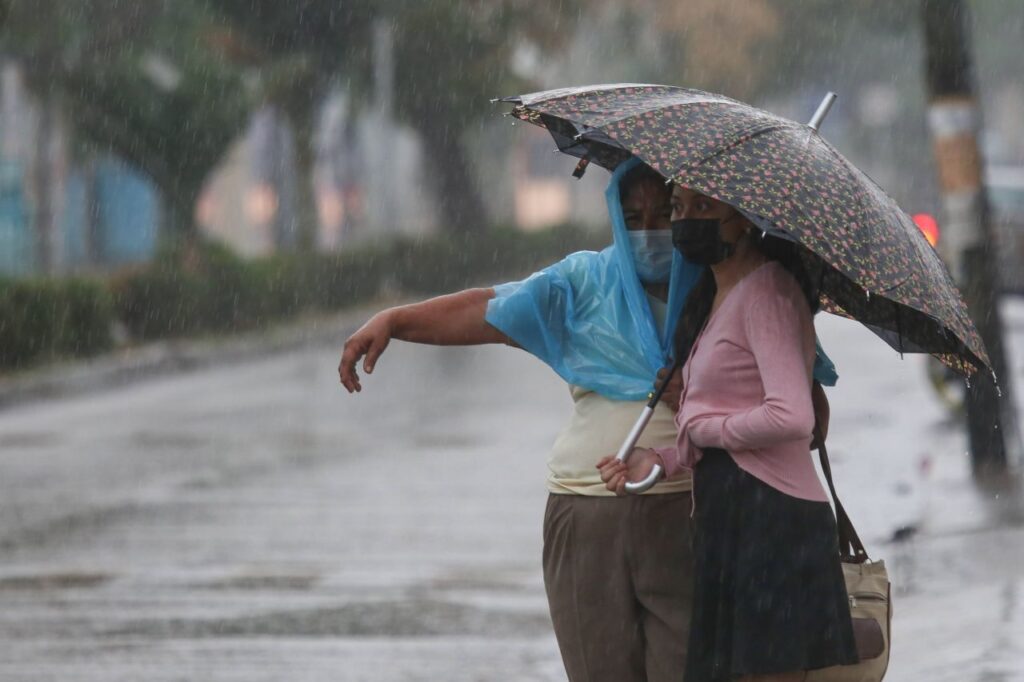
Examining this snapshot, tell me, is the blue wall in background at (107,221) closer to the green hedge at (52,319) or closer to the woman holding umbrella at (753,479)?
the green hedge at (52,319)

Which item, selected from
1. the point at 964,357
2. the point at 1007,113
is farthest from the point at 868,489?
the point at 1007,113

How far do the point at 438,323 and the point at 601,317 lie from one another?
1.21 ft

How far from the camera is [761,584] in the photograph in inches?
156

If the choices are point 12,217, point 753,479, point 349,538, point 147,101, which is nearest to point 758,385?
point 753,479

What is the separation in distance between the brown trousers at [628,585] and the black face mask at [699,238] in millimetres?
558

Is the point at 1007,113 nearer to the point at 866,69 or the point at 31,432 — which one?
the point at 866,69

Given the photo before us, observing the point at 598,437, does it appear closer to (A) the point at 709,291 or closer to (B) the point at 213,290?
(A) the point at 709,291

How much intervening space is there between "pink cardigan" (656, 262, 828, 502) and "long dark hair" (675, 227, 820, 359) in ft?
0.31

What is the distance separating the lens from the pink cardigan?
154 inches

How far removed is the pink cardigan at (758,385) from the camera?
392 centimetres

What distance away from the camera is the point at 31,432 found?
15.7 meters

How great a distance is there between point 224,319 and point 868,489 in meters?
16.0

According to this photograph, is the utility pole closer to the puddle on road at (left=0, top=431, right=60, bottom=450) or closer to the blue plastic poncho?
the blue plastic poncho

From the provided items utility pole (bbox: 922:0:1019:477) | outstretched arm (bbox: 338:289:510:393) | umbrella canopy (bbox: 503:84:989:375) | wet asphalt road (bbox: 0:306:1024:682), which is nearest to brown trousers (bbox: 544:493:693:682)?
outstretched arm (bbox: 338:289:510:393)
